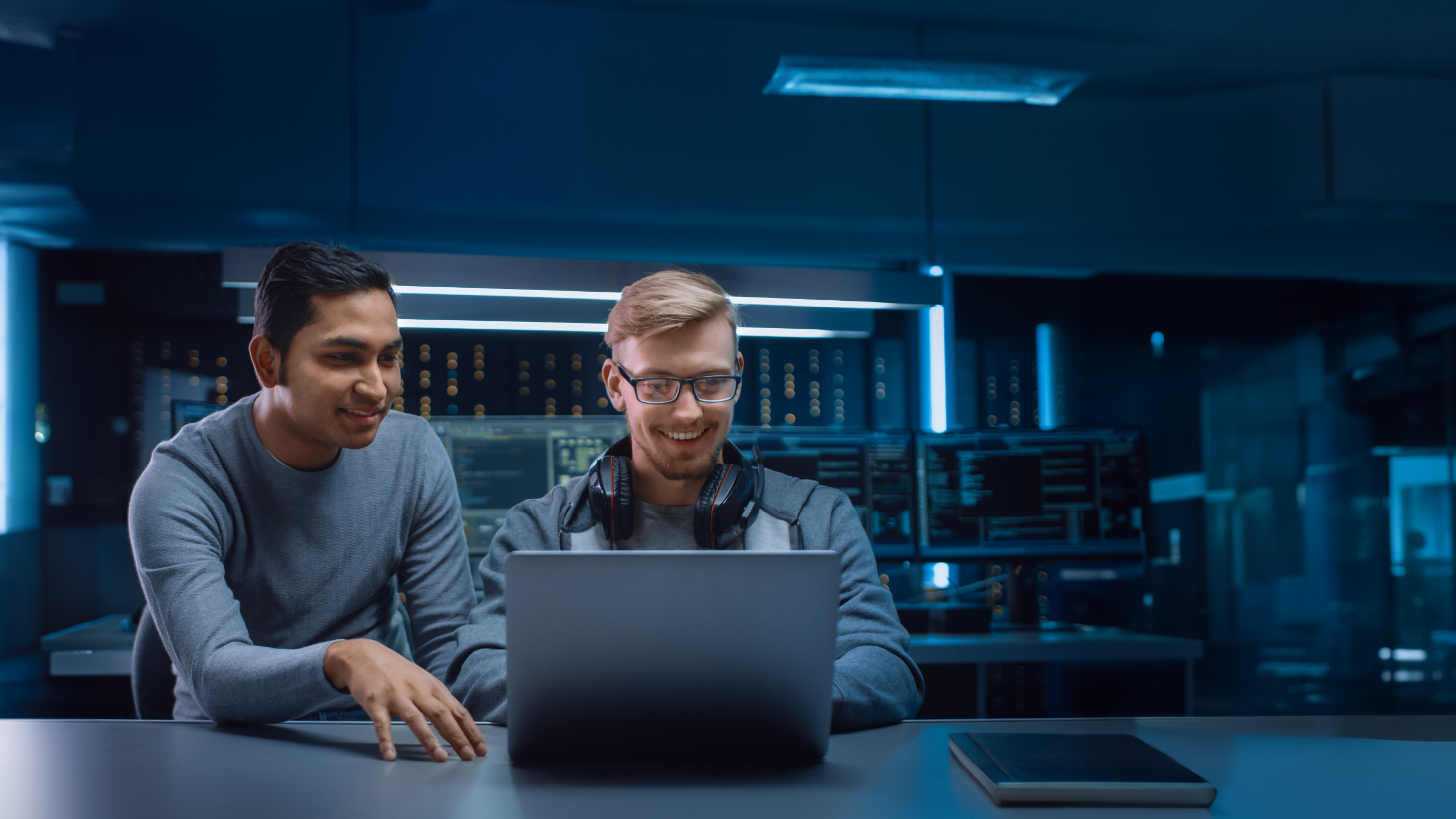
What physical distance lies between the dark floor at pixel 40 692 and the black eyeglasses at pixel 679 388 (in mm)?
3249

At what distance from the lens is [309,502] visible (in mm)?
1412

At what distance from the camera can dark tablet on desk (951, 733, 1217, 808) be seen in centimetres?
75

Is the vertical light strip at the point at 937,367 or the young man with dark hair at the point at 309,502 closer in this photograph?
the young man with dark hair at the point at 309,502

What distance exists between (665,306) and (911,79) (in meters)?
2.20

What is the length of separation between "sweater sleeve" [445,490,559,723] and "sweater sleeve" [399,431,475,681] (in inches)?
6.2

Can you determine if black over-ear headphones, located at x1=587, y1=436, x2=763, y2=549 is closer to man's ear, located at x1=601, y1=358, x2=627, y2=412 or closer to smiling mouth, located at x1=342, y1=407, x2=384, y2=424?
man's ear, located at x1=601, y1=358, x2=627, y2=412

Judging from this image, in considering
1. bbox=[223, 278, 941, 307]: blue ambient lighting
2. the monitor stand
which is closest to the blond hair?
bbox=[223, 278, 941, 307]: blue ambient lighting

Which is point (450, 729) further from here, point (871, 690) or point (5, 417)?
point (5, 417)

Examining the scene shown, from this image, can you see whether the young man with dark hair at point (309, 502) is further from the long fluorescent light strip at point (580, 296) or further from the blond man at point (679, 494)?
the long fluorescent light strip at point (580, 296)

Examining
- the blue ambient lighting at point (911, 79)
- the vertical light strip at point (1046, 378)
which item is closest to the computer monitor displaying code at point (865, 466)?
the blue ambient lighting at point (911, 79)

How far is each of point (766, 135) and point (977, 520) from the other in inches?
76.2

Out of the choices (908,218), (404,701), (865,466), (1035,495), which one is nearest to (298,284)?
(404,701)

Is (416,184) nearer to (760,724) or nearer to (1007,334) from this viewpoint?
(1007,334)

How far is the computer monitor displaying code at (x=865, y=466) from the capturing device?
3182 mm
